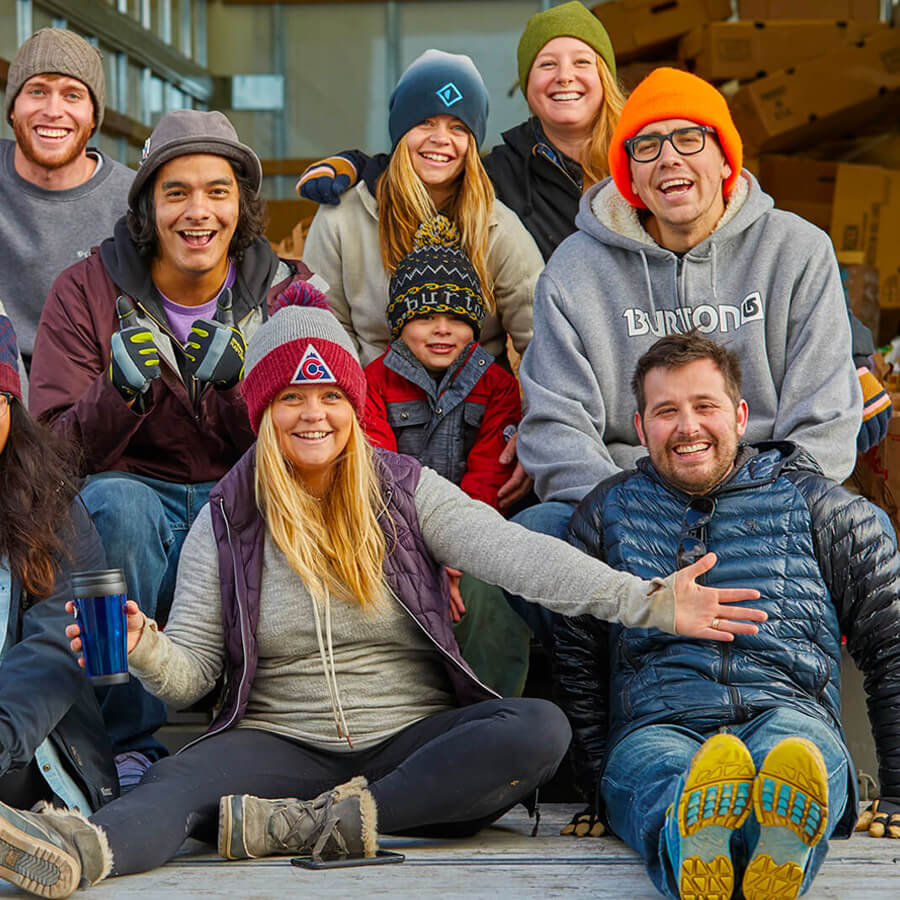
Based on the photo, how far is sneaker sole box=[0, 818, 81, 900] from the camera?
2078 mm

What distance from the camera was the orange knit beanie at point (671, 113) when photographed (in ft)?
10.4

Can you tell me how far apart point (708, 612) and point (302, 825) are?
80 cm

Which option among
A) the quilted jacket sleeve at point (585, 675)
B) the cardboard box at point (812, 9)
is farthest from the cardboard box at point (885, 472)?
the cardboard box at point (812, 9)

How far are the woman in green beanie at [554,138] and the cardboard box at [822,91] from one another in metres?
2.87

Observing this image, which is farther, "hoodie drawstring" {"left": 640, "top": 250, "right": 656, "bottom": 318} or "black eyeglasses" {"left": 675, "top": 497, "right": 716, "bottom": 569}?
"hoodie drawstring" {"left": 640, "top": 250, "right": 656, "bottom": 318}

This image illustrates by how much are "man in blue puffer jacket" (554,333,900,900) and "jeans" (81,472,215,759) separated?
2.92 feet

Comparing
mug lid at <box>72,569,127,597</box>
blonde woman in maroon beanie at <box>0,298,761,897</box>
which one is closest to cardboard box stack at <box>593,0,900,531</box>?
blonde woman in maroon beanie at <box>0,298,761,897</box>

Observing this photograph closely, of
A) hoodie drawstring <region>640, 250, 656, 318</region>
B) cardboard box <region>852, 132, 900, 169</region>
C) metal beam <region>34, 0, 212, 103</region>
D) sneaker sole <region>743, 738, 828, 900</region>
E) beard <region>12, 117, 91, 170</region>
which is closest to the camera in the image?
sneaker sole <region>743, 738, 828, 900</region>

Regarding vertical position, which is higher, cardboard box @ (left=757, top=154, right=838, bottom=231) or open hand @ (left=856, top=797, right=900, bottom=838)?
cardboard box @ (left=757, top=154, right=838, bottom=231)

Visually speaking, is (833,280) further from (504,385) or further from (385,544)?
(385,544)

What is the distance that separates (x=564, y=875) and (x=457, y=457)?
130cm

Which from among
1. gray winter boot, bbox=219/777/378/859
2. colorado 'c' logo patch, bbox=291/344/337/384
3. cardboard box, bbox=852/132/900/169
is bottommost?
gray winter boot, bbox=219/777/378/859

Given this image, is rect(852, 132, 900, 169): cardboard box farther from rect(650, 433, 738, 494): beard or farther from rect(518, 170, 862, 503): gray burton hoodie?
rect(650, 433, 738, 494): beard

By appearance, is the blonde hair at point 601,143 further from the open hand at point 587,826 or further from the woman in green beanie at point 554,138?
the open hand at point 587,826
